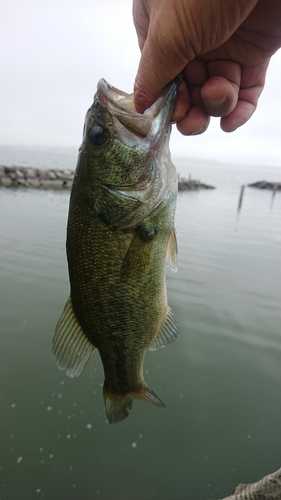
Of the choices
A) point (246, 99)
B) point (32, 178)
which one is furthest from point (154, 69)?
point (32, 178)

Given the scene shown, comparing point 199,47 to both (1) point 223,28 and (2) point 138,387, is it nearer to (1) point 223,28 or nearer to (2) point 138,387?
(1) point 223,28

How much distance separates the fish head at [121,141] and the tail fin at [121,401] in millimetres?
1352

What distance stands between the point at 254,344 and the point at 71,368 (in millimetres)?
4451

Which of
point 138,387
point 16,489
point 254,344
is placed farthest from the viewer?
point 254,344

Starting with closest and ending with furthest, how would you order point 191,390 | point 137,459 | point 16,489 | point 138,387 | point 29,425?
point 138,387
point 16,489
point 137,459
point 29,425
point 191,390

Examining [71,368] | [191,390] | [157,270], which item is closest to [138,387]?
[71,368]

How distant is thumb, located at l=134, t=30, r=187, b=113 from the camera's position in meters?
1.44

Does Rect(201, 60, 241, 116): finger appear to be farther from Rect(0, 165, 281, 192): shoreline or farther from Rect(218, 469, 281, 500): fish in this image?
Rect(0, 165, 281, 192): shoreline

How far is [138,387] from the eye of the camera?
2131 millimetres

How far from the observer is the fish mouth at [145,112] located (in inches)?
65.9

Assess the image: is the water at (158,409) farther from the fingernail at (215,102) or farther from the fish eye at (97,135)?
the fingernail at (215,102)

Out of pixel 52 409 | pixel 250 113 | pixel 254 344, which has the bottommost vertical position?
pixel 52 409

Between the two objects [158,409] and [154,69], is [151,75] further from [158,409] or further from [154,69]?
[158,409]

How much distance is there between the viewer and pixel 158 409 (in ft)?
13.5
